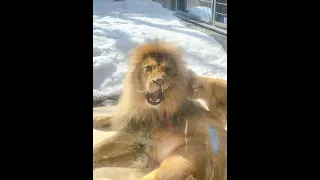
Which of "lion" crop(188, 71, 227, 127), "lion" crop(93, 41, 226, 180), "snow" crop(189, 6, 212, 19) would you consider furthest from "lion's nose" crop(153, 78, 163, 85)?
"snow" crop(189, 6, 212, 19)

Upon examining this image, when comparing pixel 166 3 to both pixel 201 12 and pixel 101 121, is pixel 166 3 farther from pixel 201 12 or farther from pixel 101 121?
pixel 101 121

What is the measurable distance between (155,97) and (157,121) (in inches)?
2.5

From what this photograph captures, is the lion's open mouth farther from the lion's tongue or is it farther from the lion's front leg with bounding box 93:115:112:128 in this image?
the lion's front leg with bounding box 93:115:112:128

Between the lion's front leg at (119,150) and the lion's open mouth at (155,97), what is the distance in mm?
104

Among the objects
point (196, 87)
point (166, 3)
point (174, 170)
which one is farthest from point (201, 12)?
point (174, 170)

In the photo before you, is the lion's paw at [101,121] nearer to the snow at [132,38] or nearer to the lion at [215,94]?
the snow at [132,38]

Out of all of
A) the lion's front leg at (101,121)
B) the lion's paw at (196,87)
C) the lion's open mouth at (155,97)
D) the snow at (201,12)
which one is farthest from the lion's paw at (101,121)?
the snow at (201,12)
